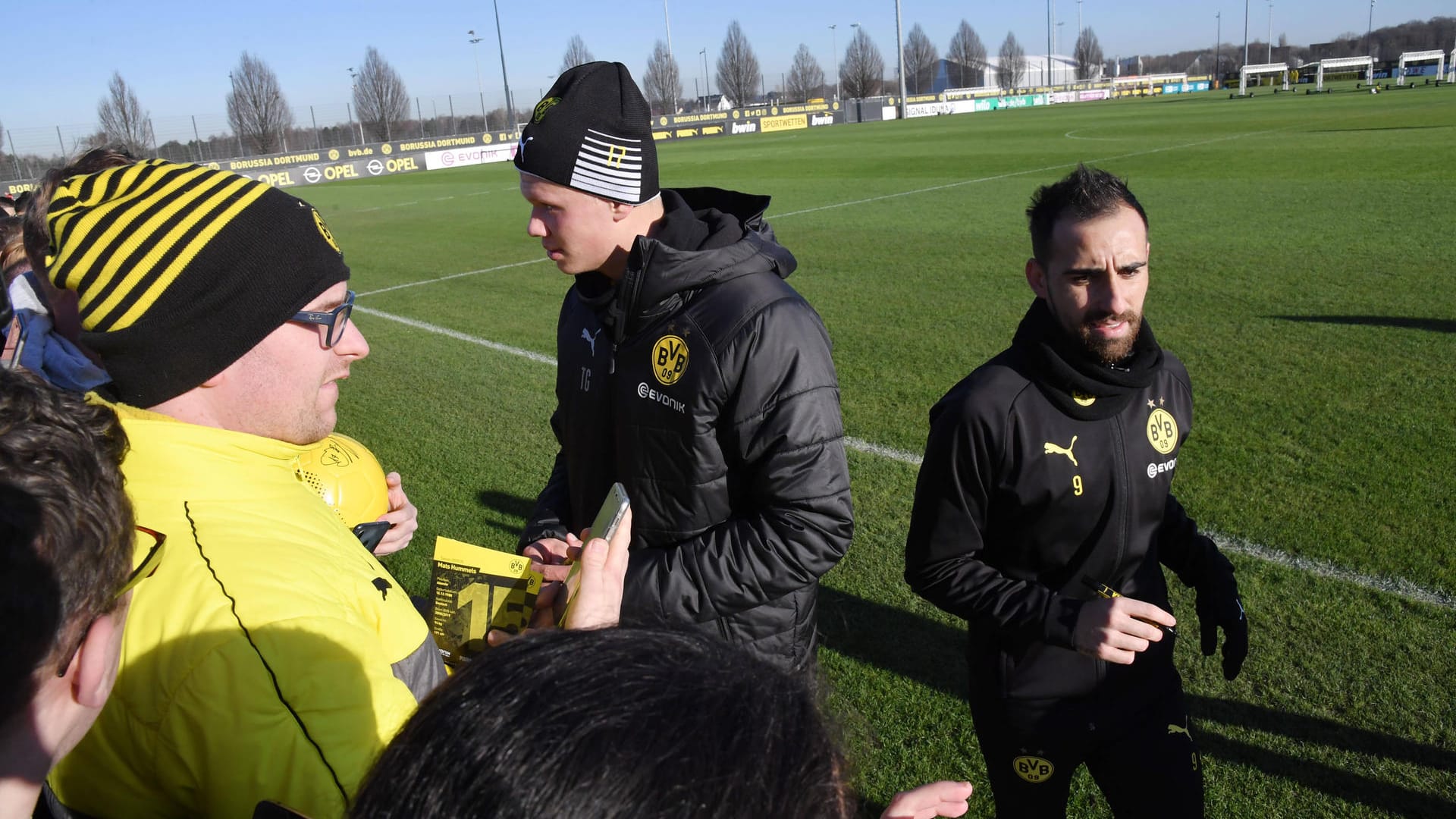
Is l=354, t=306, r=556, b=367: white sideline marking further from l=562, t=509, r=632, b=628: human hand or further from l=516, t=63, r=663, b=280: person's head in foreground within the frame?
l=562, t=509, r=632, b=628: human hand

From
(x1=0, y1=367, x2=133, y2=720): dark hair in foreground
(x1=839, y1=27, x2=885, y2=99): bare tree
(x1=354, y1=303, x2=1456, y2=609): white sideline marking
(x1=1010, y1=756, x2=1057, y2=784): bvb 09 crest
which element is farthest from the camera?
(x1=839, y1=27, x2=885, y2=99): bare tree

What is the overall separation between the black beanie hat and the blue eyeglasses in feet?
3.22

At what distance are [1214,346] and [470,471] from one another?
20.0ft

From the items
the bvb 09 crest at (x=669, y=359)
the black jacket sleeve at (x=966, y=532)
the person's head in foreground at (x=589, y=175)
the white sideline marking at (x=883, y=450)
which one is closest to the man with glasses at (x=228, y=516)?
the bvb 09 crest at (x=669, y=359)

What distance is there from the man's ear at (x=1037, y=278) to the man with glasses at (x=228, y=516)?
1.68 meters

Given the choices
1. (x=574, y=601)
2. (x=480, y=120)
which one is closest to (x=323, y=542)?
(x=574, y=601)

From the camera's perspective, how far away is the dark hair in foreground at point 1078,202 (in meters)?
2.38

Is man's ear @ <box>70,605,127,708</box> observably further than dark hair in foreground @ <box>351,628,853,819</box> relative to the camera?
Yes

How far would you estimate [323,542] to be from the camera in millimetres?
1427

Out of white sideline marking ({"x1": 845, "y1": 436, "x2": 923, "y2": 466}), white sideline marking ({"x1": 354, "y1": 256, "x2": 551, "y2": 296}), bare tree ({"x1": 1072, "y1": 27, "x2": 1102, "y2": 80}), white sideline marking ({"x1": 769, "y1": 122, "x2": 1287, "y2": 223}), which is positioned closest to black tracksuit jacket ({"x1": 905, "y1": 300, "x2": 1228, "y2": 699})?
white sideline marking ({"x1": 845, "y1": 436, "x2": 923, "y2": 466})

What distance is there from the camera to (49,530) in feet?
3.35

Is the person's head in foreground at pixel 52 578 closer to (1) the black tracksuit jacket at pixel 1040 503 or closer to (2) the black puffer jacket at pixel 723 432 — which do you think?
(2) the black puffer jacket at pixel 723 432

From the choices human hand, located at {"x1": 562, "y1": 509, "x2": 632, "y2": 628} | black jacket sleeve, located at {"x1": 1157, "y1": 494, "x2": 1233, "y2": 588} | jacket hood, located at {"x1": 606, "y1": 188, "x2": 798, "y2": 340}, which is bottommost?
black jacket sleeve, located at {"x1": 1157, "y1": 494, "x2": 1233, "y2": 588}

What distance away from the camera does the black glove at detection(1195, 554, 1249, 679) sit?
7.91 feet
